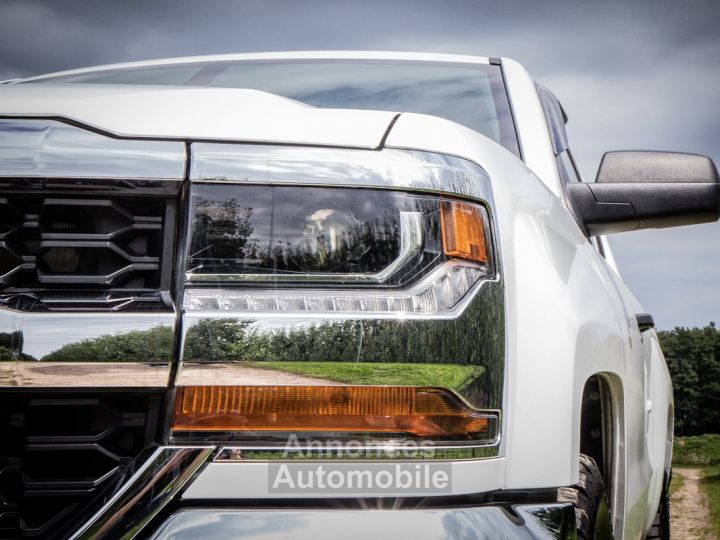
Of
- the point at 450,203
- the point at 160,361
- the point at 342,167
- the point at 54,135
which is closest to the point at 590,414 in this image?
the point at 450,203

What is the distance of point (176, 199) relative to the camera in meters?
1.33

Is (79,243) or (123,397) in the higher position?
(79,243)

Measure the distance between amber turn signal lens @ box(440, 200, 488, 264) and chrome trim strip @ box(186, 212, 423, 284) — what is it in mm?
48

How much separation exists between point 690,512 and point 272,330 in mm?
37839

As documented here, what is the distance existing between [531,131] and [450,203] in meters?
0.98

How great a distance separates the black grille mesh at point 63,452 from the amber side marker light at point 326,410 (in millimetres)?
81

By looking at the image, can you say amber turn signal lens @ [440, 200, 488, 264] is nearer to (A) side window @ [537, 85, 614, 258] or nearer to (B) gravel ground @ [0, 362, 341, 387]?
(B) gravel ground @ [0, 362, 341, 387]

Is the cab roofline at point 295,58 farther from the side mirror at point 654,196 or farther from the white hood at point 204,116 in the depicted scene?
the white hood at point 204,116

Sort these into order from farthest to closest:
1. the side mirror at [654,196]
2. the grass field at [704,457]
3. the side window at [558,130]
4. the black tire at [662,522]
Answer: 1. the grass field at [704,457]
2. the black tire at [662,522]
3. the side window at [558,130]
4. the side mirror at [654,196]

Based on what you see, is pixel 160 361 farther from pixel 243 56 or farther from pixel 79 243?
pixel 243 56

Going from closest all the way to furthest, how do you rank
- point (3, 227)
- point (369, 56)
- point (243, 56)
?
point (3, 227), point (369, 56), point (243, 56)

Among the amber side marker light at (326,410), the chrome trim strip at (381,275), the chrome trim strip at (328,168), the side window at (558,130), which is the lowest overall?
the amber side marker light at (326,410)

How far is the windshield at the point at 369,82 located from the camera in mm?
2474

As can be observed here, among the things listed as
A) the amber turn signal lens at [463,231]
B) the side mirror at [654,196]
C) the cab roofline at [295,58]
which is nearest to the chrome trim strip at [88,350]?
the amber turn signal lens at [463,231]
